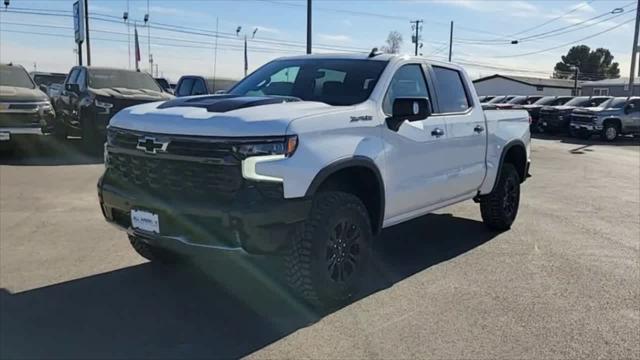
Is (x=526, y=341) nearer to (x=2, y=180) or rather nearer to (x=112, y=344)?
(x=112, y=344)

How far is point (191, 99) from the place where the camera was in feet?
16.7

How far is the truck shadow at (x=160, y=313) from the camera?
3869mm

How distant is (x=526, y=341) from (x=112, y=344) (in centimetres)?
273

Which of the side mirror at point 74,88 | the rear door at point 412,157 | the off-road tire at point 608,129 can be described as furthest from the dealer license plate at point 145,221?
the off-road tire at point 608,129

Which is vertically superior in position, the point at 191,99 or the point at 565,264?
the point at 191,99

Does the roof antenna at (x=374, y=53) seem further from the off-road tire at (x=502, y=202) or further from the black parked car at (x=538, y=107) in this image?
the black parked car at (x=538, y=107)

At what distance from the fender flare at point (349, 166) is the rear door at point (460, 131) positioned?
44.9 inches

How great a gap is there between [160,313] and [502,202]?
173 inches

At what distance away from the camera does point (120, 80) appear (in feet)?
48.0

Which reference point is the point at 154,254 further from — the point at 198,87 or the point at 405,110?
the point at 198,87

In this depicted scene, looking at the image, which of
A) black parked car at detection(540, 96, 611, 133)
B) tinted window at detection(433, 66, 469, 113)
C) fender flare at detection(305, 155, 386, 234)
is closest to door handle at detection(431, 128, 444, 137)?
tinted window at detection(433, 66, 469, 113)

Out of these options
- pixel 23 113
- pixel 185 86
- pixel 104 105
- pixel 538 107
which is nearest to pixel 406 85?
pixel 104 105

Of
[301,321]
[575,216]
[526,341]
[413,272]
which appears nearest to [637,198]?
[575,216]

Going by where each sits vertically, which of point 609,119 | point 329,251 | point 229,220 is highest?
point 229,220
